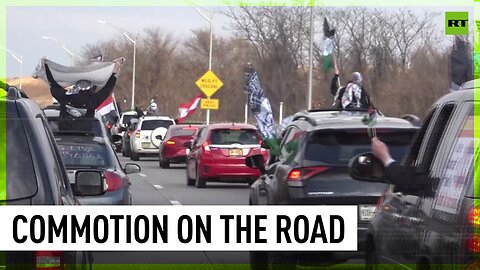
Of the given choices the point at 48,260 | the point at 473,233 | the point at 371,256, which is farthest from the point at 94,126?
the point at 473,233

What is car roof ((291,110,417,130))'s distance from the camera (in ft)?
31.5

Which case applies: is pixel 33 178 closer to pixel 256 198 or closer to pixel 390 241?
pixel 390 241

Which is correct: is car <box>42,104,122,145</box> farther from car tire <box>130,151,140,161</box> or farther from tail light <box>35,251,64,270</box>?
car tire <box>130,151,140,161</box>

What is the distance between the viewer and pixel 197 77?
880 centimetres

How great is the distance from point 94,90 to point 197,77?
115 centimetres

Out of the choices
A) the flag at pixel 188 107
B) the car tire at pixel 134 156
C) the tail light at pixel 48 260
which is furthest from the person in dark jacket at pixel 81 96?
the car tire at pixel 134 156

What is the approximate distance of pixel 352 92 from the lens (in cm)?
880

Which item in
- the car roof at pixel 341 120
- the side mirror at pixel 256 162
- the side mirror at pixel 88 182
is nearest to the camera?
the side mirror at pixel 88 182

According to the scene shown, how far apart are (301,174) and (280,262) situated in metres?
0.89

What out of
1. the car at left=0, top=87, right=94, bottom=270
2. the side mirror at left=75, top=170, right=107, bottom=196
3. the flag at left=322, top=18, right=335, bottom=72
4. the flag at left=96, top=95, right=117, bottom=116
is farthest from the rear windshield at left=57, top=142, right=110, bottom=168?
the car at left=0, top=87, right=94, bottom=270

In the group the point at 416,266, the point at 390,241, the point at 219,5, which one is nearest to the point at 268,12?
the point at 219,5

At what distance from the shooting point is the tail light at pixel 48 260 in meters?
5.49

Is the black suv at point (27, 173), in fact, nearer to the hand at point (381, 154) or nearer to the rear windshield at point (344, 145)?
the hand at point (381, 154)

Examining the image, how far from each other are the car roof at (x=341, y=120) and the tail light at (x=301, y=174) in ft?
1.09
